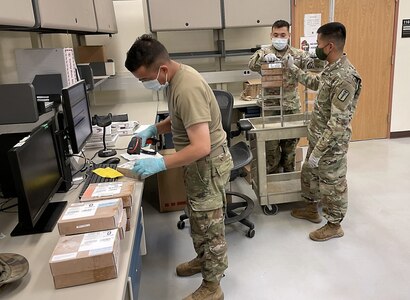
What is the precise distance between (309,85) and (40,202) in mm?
2188

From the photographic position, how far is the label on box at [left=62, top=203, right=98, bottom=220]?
1305mm

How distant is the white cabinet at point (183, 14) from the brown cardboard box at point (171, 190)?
1480 millimetres

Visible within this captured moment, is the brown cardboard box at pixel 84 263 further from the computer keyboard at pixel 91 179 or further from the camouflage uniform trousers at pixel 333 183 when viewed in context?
the camouflage uniform trousers at pixel 333 183

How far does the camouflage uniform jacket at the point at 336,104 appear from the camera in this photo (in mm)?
2381

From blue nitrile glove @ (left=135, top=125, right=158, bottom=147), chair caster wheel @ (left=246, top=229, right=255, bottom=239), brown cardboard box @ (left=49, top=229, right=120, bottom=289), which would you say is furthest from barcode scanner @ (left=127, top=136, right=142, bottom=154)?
chair caster wheel @ (left=246, top=229, right=255, bottom=239)

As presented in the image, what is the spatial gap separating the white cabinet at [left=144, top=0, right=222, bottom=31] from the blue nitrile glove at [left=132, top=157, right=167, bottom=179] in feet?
8.28

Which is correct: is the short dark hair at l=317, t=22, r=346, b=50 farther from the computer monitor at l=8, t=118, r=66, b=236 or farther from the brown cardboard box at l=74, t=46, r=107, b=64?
the brown cardboard box at l=74, t=46, r=107, b=64

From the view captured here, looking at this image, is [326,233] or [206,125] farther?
[326,233]

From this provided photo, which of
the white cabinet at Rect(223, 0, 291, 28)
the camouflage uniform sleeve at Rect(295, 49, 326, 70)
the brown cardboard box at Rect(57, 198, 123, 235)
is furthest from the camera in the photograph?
the white cabinet at Rect(223, 0, 291, 28)

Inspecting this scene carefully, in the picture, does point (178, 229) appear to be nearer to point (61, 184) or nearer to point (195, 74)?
point (61, 184)

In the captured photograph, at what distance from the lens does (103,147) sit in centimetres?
253

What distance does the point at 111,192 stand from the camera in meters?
1.54

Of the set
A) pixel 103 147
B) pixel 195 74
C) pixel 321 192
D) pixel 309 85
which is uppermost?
pixel 195 74

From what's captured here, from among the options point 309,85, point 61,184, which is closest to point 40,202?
point 61,184
